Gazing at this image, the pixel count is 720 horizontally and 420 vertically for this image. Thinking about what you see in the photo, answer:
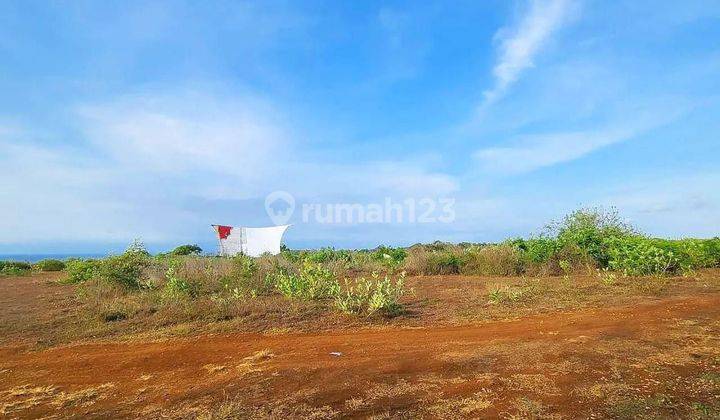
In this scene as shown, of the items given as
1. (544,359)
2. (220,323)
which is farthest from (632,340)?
(220,323)

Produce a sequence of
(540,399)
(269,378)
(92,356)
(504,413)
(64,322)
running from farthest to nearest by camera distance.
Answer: (64,322)
(92,356)
(269,378)
(540,399)
(504,413)

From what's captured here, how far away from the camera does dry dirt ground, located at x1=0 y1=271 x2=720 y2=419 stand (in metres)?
3.83

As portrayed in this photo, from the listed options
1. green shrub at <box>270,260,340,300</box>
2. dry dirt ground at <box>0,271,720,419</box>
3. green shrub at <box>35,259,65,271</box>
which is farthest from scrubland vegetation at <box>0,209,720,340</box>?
green shrub at <box>35,259,65,271</box>

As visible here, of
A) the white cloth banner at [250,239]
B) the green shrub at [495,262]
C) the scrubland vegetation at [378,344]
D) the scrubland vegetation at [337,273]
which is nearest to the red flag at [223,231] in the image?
the white cloth banner at [250,239]

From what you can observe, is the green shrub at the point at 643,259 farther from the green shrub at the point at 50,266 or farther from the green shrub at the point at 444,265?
the green shrub at the point at 50,266

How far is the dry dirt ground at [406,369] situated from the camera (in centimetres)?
383

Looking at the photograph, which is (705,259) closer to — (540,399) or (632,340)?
(632,340)

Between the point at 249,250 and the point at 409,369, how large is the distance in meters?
22.7

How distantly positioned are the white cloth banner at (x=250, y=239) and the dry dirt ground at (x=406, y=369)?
18018 mm

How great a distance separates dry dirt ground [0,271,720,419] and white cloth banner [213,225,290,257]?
1802cm

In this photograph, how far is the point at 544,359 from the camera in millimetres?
4875

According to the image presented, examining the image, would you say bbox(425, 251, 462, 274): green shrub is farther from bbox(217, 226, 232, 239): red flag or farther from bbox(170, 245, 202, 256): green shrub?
bbox(170, 245, 202, 256): green shrub

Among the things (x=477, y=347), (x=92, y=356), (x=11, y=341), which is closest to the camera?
(x=477, y=347)

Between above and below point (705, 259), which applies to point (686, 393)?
below
